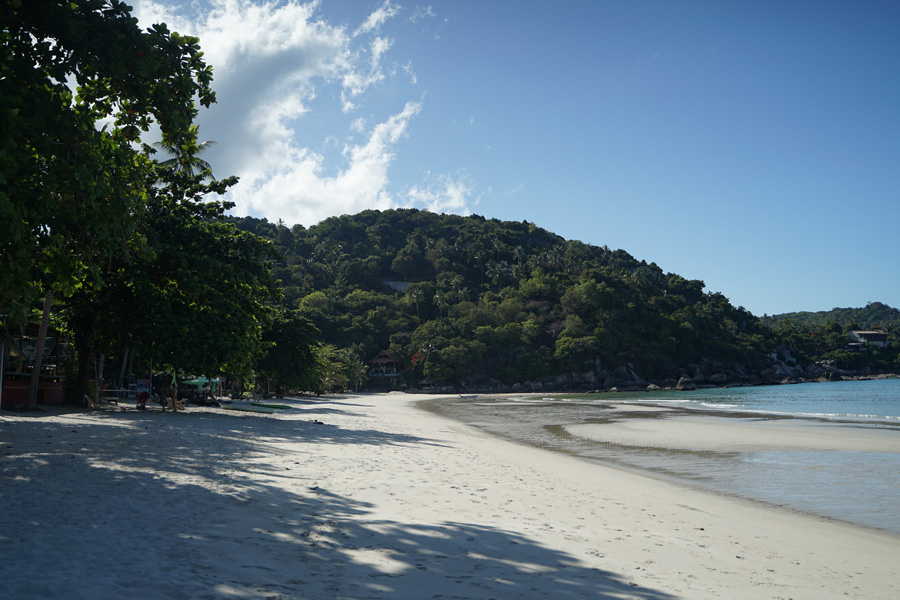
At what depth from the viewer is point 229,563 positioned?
440 centimetres

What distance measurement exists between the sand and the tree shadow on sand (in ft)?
0.07

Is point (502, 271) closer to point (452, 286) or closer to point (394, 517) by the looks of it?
point (452, 286)

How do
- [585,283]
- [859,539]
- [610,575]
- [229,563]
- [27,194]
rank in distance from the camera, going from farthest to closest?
[585,283]
[859,539]
[27,194]
[610,575]
[229,563]

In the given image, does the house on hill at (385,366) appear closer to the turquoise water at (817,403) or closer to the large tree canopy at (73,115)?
the turquoise water at (817,403)

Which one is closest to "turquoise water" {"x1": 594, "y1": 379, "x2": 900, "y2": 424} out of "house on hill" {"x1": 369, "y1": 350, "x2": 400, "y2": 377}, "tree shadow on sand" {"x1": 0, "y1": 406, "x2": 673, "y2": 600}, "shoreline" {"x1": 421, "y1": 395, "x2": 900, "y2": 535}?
"shoreline" {"x1": 421, "y1": 395, "x2": 900, "y2": 535}

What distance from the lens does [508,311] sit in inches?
4862

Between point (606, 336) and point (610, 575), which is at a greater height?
point (606, 336)

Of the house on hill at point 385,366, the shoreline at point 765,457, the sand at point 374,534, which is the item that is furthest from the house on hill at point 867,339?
the sand at point 374,534

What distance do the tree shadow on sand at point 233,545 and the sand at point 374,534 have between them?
A: 0.02m

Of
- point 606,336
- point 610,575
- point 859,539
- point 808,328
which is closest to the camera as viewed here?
point 610,575

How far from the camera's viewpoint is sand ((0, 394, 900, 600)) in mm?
4180

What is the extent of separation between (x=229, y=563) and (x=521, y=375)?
109 m

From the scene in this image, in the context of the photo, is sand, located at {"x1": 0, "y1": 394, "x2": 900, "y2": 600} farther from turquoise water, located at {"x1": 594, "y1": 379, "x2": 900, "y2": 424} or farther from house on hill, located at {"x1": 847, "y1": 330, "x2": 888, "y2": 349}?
house on hill, located at {"x1": 847, "y1": 330, "x2": 888, "y2": 349}

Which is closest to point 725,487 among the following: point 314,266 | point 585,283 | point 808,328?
point 585,283
